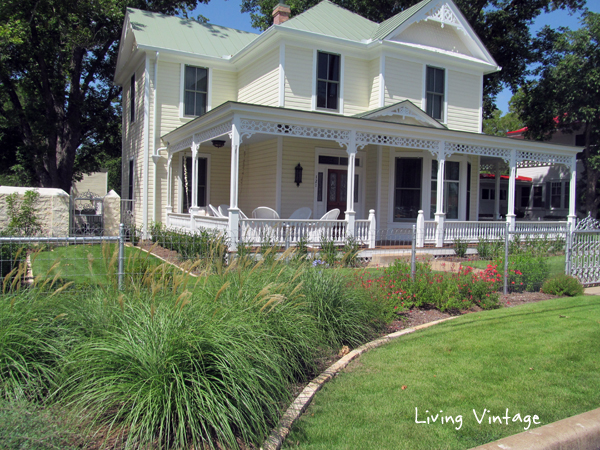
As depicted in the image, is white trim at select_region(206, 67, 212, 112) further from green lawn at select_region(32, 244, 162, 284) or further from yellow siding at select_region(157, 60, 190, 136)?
green lawn at select_region(32, 244, 162, 284)

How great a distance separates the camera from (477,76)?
18703 mm

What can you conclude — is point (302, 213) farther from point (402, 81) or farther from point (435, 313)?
point (435, 313)

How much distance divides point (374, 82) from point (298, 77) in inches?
111

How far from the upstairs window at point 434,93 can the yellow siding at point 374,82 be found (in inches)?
84.0

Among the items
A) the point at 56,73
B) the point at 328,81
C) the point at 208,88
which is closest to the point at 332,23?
the point at 328,81

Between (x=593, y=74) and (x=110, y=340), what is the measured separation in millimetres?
25697

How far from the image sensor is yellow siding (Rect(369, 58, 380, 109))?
16.5m

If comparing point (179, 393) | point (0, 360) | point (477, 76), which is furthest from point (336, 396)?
point (477, 76)

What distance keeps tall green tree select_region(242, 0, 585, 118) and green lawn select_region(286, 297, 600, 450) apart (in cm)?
2444

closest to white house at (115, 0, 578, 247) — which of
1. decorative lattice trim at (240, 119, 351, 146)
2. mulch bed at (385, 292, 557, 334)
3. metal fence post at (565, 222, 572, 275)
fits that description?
decorative lattice trim at (240, 119, 351, 146)

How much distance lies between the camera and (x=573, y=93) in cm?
2347

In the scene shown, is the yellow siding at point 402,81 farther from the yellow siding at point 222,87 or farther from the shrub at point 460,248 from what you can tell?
the yellow siding at point 222,87

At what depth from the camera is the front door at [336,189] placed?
1686 cm

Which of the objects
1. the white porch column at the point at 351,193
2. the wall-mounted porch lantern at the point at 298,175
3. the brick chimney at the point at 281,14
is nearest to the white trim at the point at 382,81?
the white porch column at the point at 351,193
